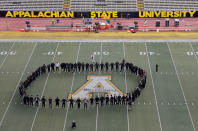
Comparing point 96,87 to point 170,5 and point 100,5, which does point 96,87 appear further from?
point 170,5

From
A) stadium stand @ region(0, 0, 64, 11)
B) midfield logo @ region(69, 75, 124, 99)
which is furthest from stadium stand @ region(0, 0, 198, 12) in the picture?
midfield logo @ region(69, 75, 124, 99)

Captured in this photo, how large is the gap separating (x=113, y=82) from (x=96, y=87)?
182 centimetres

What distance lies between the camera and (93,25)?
168 feet

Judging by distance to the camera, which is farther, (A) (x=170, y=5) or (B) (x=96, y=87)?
(A) (x=170, y=5)

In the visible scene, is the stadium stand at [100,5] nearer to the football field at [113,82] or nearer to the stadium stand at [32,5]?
the stadium stand at [32,5]

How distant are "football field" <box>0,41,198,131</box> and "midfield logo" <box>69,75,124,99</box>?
21.1 inches

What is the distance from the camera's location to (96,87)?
115 ft

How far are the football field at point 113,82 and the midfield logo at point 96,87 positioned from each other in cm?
54

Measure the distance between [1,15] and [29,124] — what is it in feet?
96.6

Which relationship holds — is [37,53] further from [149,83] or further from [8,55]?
[149,83]

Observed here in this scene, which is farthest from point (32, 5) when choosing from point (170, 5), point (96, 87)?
point (96, 87)

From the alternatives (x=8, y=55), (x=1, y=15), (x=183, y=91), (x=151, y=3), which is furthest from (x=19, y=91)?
(x=151, y=3)

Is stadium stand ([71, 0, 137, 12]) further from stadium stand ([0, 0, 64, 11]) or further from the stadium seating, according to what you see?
stadium stand ([0, 0, 64, 11])

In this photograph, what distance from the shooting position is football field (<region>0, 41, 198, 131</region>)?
2997 cm
